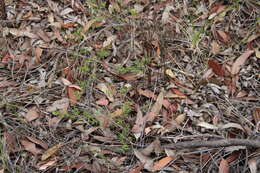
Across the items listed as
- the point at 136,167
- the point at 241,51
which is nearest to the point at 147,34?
the point at 241,51

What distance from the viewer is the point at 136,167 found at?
73.1 inches

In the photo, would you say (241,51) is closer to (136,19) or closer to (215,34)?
(215,34)

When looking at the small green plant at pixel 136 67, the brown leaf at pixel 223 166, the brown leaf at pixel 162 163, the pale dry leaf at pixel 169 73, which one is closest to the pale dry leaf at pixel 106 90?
the small green plant at pixel 136 67

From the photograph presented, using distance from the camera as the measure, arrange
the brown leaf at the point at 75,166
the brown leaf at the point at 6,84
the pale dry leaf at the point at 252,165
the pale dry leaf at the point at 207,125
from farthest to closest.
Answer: the brown leaf at the point at 6,84
the pale dry leaf at the point at 207,125
the brown leaf at the point at 75,166
the pale dry leaf at the point at 252,165

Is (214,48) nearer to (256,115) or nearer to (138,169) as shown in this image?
(256,115)

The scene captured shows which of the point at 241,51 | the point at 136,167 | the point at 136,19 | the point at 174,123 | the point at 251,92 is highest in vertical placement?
the point at 136,19

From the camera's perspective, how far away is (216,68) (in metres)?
2.24

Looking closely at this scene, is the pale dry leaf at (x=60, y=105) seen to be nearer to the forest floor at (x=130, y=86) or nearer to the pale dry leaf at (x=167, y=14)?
the forest floor at (x=130, y=86)

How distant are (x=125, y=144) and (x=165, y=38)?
86 centimetres

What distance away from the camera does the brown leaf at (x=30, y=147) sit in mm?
1926

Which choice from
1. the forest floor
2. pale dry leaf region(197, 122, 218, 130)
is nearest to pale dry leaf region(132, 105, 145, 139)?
Result: the forest floor

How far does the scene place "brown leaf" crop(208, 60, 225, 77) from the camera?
7.32 feet

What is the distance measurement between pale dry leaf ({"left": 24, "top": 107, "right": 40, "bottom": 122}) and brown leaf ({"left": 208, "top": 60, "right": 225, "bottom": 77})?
1172 millimetres

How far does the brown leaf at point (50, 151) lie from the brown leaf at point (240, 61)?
121 cm
